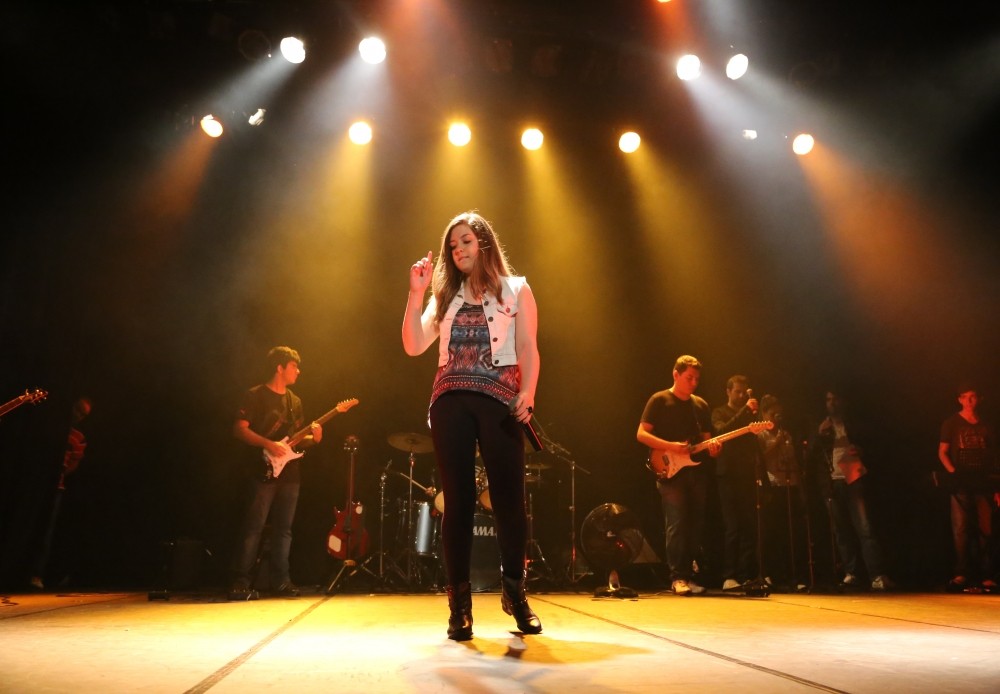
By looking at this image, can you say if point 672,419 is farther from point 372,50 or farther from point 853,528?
point 372,50

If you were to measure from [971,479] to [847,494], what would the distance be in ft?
3.71

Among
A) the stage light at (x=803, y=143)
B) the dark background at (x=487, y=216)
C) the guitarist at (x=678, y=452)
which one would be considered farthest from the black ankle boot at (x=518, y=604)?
the stage light at (x=803, y=143)

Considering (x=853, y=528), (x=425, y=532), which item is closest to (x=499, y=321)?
(x=425, y=532)

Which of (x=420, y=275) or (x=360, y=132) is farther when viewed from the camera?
(x=360, y=132)

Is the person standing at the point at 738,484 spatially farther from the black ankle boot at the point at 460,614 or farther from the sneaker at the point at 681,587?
the black ankle boot at the point at 460,614

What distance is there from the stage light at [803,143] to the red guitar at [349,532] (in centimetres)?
559

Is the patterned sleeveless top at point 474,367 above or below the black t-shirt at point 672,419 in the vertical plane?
below

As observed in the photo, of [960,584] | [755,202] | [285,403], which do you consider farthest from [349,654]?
[755,202]

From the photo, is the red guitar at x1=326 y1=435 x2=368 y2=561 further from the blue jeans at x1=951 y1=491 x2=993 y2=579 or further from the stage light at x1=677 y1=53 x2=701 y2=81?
the blue jeans at x1=951 y1=491 x2=993 y2=579

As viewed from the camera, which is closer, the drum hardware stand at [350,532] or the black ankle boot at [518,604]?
the black ankle boot at [518,604]

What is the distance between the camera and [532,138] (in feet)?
26.7

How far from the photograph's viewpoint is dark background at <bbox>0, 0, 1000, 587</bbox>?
21.1ft

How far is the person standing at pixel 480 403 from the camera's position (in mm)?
3068

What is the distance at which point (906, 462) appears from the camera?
8.50m
